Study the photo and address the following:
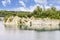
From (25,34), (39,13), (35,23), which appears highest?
(39,13)

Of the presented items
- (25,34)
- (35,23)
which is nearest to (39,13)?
(35,23)

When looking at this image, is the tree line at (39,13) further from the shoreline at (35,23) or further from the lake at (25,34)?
the lake at (25,34)

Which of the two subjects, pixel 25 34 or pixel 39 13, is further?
pixel 39 13

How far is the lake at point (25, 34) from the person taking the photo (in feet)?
17.2

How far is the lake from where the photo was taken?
5.23 meters

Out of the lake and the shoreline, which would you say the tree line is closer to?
the shoreline

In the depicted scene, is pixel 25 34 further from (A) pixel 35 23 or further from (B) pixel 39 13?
(B) pixel 39 13

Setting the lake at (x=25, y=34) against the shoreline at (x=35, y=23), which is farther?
the shoreline at (x=35, y=23)

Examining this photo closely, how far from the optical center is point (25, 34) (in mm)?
5328

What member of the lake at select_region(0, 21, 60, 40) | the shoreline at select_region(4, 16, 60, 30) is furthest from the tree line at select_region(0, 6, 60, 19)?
the lake at select_region(0, 21, 60, 40)

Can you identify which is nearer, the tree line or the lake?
the lake

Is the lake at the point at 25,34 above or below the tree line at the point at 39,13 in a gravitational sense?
below

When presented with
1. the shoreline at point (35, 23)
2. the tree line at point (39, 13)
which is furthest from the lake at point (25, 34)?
the tree line at point (39, 13)

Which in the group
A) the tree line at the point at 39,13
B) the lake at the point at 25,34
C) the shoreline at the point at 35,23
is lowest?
the lake at the point at 25,34
